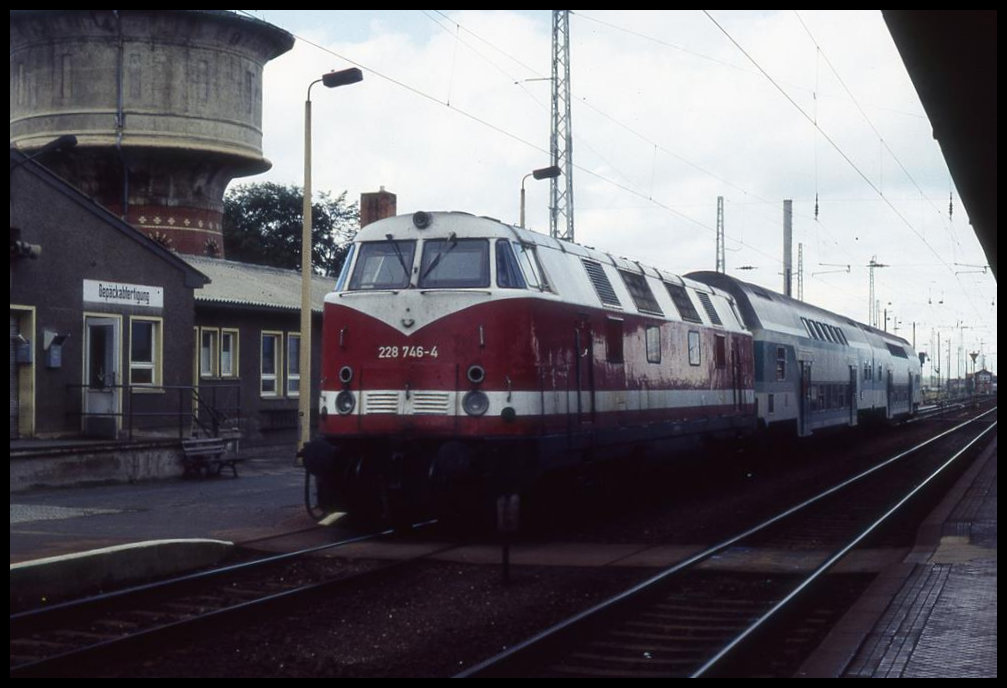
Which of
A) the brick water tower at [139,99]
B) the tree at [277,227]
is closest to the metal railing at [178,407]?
the brick water tower at [139,99]

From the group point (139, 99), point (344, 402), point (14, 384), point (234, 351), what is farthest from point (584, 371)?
point (139, 99)

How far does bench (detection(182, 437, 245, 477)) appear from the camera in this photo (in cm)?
2273

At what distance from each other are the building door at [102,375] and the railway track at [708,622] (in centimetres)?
1388

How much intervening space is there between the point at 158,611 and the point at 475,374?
4.83 m

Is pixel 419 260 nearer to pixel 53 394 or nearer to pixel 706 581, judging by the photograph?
pixel 706 581

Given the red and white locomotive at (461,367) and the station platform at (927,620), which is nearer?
the station platform at (927,620)

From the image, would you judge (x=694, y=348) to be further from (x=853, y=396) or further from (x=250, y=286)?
(x=853, y=396)

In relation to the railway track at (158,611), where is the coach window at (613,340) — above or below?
above

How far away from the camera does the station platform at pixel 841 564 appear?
27.0ft

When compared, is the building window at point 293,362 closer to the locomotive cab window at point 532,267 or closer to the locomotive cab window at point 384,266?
the locomotive cab window at point 384,266

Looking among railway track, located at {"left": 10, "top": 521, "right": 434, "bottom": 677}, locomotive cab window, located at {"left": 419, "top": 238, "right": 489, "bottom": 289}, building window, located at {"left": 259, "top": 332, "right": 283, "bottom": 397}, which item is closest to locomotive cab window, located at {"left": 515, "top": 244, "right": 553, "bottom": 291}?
locomotive cab window, located at {"left": 419, "top": 238, "right": 489, "bottom": 289}

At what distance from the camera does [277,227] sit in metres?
67.4

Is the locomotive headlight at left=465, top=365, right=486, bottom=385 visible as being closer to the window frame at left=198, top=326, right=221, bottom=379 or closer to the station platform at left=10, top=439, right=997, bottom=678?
the station platform at left=10, top=439, right=997, bottom=678

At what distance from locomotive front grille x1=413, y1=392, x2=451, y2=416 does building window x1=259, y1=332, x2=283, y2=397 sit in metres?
17.5
